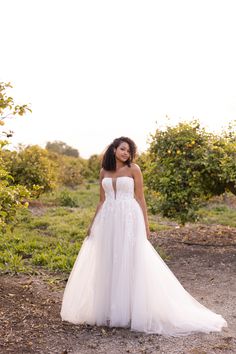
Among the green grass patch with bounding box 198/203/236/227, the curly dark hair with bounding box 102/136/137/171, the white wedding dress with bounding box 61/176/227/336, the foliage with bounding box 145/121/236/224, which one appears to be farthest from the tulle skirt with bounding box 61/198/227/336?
the green grass patch with bounding box 198/203/236/227

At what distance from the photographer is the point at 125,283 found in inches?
219

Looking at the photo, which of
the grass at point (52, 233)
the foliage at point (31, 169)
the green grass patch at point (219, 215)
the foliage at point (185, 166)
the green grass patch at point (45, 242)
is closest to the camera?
the green grass patch at point (45, 242)

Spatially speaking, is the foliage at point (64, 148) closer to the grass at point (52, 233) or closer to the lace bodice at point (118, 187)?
the grass at point (52, 233)

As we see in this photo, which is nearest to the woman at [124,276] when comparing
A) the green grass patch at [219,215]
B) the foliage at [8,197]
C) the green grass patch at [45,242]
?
the foliage at [8,197]

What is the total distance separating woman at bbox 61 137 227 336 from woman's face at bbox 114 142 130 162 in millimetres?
12

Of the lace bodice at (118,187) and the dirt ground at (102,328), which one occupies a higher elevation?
the lace bodice at (118,187)

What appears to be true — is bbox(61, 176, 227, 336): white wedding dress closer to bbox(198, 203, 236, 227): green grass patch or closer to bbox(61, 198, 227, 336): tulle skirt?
bbox(61, 198, 227, 336): tulle skirt

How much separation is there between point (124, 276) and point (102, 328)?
2.12 feet

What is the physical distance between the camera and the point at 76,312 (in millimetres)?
5758

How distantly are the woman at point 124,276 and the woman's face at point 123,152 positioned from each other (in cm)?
1

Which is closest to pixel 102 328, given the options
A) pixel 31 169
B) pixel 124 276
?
pixel 124 276

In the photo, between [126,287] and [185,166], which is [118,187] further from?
[185,166]

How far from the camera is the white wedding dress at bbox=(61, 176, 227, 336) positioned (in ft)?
18.0

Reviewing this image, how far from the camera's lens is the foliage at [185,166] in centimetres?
977
